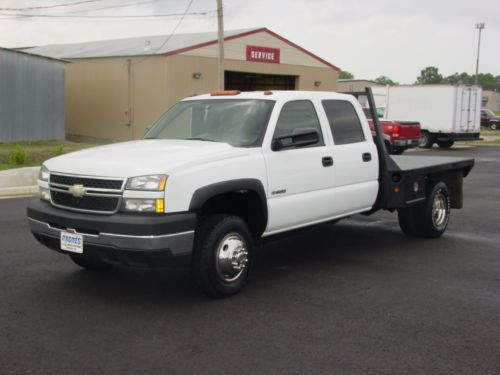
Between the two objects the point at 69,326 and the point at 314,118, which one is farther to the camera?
the point at 314,118

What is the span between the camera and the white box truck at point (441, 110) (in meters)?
30.2

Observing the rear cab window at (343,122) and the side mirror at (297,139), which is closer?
the side mirror at (297,139)

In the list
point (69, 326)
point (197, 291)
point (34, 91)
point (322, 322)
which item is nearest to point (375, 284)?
point (322, 322)

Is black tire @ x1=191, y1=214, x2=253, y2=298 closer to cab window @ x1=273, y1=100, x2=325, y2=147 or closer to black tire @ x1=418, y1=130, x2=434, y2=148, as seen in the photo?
cab window @ x1=273, y1=100, x2=325, y2=147

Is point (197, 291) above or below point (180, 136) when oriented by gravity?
below

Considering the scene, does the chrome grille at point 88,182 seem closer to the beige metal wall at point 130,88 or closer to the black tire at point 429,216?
the black tire at point 429,216

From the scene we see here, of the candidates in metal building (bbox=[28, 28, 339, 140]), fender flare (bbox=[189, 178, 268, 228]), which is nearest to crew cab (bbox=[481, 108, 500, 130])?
metal building (bbox=[28, 28, 339, 140])

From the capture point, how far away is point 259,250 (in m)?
8.00

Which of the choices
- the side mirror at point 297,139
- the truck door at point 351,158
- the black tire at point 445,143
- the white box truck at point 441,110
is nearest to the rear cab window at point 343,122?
the truck door at point 351,158

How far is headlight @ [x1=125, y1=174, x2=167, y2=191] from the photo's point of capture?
521 cm

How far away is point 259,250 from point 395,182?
6.16 ft

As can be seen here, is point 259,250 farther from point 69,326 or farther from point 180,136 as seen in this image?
point 69,326

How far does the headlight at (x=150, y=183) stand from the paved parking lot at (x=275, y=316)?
1.07m

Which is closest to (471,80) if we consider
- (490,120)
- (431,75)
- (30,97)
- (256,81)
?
(431,75)
